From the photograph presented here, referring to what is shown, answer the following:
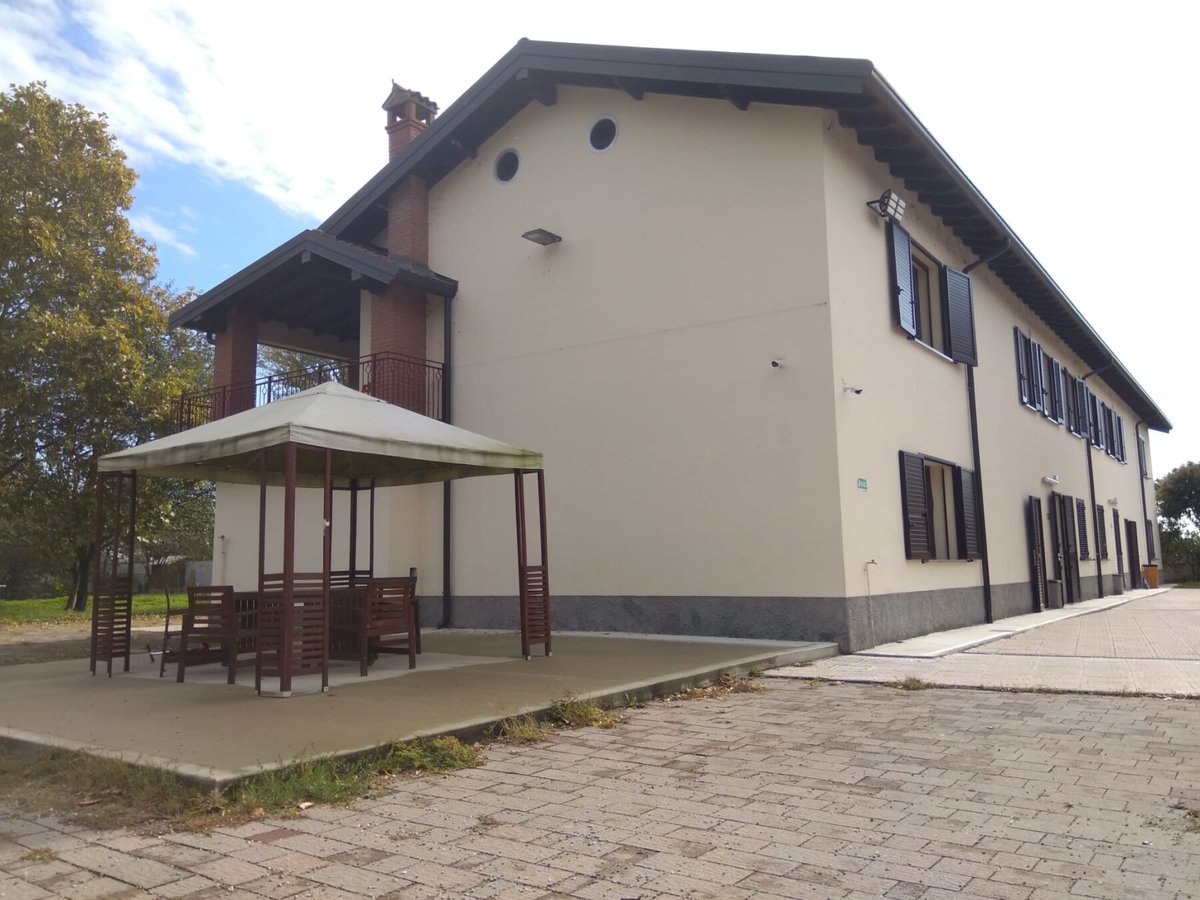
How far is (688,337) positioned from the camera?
11.1 meters

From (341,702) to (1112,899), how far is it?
4.62m

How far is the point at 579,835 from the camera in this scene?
11.8 ft

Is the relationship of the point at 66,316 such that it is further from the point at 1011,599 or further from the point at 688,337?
the point at 1011,599

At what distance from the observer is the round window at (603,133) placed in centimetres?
1234

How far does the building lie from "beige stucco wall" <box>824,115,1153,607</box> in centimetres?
5

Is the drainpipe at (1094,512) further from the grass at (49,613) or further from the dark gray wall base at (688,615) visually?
the grass at (49,613)

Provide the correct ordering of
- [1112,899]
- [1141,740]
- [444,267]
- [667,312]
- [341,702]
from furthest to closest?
[444,267] → [667,312] → [341,702] → [1141,740] → [1112,899]

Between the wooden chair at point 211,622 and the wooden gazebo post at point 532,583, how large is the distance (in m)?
2.42

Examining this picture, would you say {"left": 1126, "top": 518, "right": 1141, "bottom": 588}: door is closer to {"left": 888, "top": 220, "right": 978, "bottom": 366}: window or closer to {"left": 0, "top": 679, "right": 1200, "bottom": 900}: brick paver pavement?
{"left": 888, "top": 220, "right": 978, "bottom": 366}: window

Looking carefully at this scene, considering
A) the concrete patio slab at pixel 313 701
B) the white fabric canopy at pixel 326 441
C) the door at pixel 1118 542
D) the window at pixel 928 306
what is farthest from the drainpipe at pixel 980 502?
the door at pixel 1118 542

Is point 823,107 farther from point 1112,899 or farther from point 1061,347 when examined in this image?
point 1061,347

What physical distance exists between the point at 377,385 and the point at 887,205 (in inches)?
281

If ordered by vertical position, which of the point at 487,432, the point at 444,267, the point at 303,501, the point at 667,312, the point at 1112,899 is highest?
the point at 444,267

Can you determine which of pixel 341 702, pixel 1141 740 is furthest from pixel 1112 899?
pixel 341 702
